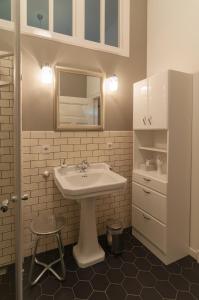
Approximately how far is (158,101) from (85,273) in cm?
185

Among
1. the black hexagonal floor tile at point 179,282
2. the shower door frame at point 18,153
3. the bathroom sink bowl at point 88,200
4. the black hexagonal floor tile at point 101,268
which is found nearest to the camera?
the shower door frame at point 18,153

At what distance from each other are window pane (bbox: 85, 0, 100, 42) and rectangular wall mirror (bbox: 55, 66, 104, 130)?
1.56 feet

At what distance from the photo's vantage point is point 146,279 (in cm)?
180

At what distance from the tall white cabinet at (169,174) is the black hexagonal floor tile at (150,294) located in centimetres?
42

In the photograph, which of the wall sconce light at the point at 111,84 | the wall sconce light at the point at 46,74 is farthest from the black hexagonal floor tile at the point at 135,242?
the wall sconce light at the point at 46,74

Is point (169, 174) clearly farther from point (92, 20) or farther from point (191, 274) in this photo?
point (92, 20)

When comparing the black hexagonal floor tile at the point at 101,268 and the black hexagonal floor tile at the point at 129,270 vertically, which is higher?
the black hexagonal floor tile at the point at 129,270

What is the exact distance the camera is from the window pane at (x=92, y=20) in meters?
2.38

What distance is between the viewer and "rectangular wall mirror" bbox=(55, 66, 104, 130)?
2180 mm

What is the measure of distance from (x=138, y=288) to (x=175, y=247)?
1.95 ft

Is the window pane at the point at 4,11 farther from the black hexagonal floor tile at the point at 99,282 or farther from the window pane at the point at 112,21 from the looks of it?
the black hexagonal floor tile at the point at 99,282

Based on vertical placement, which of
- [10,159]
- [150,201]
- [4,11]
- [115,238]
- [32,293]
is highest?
[4,11]

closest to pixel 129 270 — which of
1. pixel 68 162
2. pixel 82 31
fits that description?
pixel 68 162

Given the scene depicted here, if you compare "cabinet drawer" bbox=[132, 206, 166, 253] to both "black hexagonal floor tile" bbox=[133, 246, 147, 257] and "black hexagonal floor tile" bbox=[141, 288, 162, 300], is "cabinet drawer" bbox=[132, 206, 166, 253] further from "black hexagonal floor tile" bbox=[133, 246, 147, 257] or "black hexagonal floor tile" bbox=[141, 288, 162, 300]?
"black hexagonal floor tile" bbox=[141, 288, 162, 300]
